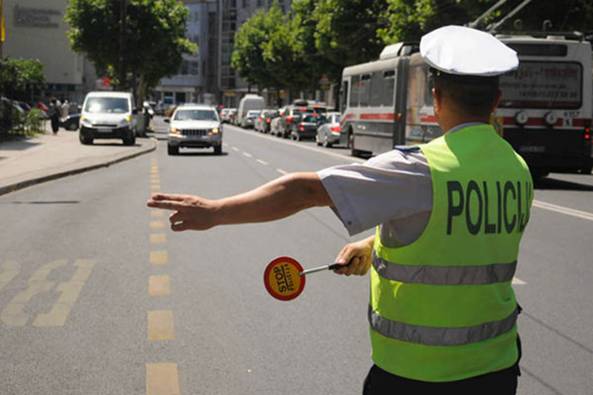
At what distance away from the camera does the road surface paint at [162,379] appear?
4.89 meters

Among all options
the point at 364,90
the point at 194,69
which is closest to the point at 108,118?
the point at 364,90

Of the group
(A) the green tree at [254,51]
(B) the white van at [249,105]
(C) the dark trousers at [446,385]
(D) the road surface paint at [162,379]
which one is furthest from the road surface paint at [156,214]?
(A) the green tree at [254,51]

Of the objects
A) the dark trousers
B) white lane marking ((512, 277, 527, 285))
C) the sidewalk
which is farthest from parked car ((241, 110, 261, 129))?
the dark trousers

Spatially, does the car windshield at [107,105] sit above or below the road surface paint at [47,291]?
above

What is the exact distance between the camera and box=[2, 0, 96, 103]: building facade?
89.1 meters

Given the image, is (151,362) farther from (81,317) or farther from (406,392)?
(406,392)

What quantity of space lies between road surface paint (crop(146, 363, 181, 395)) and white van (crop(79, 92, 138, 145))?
3089 cm

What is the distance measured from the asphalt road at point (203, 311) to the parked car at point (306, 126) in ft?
121

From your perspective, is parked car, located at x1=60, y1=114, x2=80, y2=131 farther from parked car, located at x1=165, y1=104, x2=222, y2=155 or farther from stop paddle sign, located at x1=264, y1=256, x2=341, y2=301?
stop paddle sign, located at x1=264, y1=256, x2=341, y2=301

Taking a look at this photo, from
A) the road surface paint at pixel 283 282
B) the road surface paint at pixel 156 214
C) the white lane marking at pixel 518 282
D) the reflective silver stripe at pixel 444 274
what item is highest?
the reflective silver stripe at pixel 444 274

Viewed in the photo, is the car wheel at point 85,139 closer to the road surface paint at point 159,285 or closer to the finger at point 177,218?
the road surface paint at point 159,285

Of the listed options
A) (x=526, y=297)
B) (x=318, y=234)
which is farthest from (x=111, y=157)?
(x=526, y=297)

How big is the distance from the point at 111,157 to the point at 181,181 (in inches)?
334

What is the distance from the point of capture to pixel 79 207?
14047 millimetres
